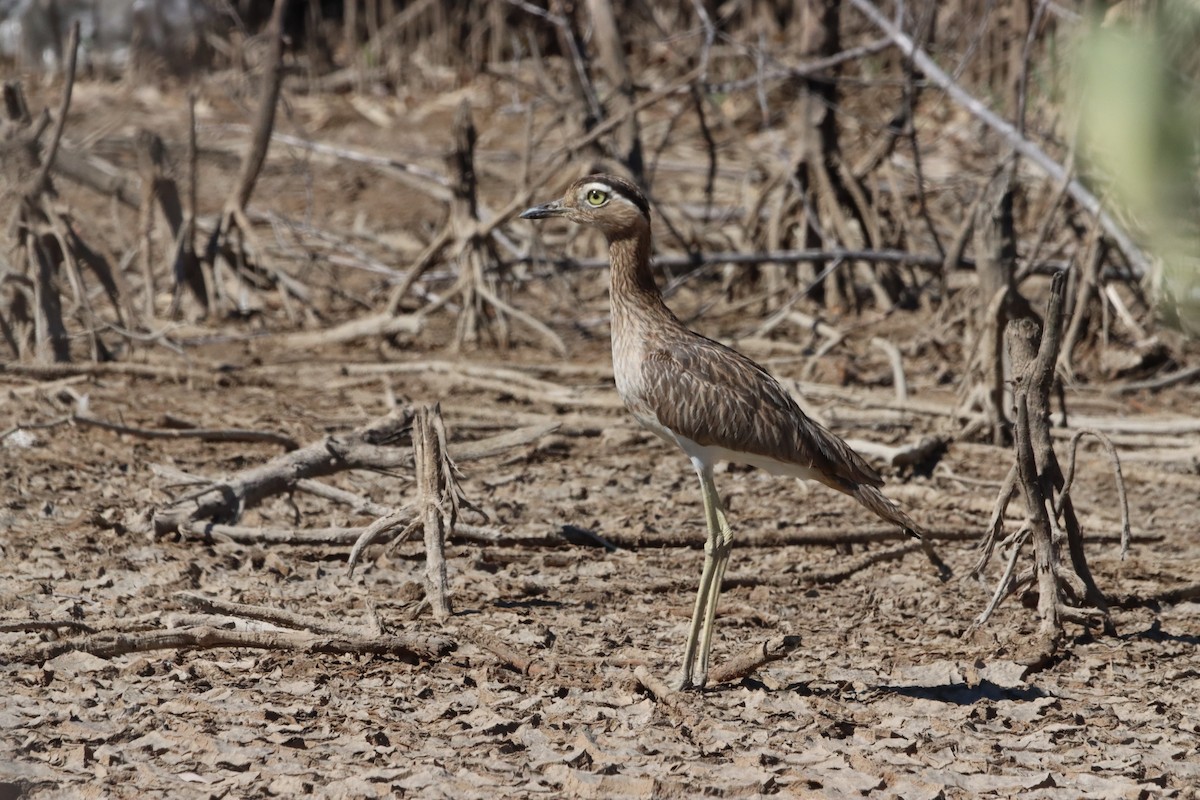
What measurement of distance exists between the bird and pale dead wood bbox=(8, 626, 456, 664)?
814 millimetres

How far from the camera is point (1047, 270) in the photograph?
Result: 8055mm

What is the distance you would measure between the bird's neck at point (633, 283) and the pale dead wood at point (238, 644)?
126 centimetres

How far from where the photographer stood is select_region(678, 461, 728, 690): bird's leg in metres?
4.16

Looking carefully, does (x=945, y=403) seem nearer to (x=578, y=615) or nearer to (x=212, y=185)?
(x=578, y=615)

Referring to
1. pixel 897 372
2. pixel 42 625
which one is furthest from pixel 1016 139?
pixel 42 625

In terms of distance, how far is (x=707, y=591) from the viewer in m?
4.59

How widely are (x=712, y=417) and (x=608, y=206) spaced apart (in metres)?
0.88

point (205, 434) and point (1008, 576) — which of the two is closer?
point (1008, 576)

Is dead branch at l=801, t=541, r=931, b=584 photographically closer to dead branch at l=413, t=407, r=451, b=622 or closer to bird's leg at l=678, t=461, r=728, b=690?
bird's leg at l=678, t=461, r=728, b=690

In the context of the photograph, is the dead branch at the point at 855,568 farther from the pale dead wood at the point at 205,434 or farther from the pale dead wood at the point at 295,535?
the pale dead wood at the point at 205,434

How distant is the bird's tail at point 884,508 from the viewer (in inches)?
170

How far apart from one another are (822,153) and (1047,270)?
172 cm

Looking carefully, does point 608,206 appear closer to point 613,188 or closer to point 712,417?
point 613,188

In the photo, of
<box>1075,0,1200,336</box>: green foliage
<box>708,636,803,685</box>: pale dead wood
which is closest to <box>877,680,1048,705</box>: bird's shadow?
<box>708,636,803,685</box>: pale dead wood
